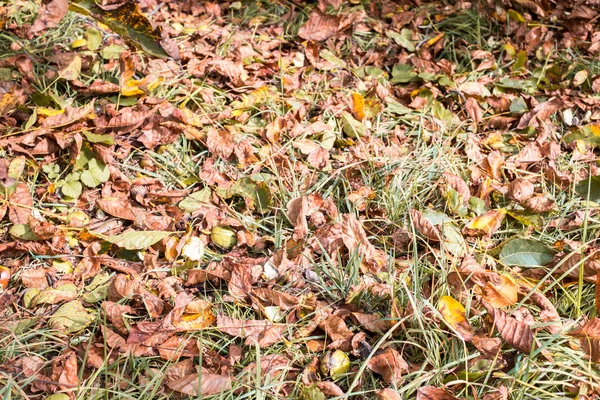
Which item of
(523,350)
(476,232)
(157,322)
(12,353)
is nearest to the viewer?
(523,350)

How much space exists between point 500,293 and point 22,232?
1.55 m

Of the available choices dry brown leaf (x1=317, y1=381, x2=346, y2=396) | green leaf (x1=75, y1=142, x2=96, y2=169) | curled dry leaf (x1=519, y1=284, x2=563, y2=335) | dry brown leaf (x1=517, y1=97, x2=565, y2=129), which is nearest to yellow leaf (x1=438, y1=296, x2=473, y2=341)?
curled dry leaf (x1=519, y1=284, x2=563, y2=335)

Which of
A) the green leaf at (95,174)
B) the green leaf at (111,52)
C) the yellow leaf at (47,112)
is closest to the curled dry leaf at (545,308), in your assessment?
the green leaf at (95,174)

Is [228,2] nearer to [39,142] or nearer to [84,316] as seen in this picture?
[39,142]

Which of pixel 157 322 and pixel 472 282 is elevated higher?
pixel 472 282

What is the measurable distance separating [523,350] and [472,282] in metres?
0.28

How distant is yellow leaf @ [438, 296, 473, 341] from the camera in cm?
169

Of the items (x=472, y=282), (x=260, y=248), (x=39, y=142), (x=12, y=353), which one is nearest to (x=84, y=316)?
(x=12, y=353)

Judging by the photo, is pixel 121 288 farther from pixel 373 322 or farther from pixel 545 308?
pixel 545 308

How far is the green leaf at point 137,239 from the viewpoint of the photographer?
6.86 feet

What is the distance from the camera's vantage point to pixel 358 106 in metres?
2.68

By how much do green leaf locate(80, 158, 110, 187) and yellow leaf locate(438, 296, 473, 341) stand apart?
4.29ft

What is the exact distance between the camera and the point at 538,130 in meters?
2.72

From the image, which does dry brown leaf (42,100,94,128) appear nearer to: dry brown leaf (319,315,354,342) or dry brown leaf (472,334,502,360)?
dry brown leaf (319,315,354,342)
